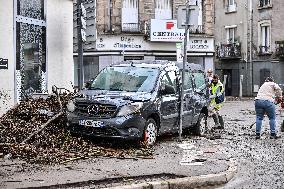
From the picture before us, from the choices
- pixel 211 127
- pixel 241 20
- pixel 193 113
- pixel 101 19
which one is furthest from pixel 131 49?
pixel 193 113

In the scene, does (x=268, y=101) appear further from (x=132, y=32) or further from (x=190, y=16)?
(x=132, y=32)

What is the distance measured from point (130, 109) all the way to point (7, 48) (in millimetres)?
4201

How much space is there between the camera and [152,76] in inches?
485

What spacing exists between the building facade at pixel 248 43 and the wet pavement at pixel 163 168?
1250 inches

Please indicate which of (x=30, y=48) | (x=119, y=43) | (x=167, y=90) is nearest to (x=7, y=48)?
(x=30, y=48)

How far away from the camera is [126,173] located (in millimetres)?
8422

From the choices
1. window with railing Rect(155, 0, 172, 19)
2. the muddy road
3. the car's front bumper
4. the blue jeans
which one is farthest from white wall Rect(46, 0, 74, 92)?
window with railing Rect(155, 0, 172, 19)

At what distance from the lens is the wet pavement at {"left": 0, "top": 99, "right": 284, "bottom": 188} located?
7785 millimetres

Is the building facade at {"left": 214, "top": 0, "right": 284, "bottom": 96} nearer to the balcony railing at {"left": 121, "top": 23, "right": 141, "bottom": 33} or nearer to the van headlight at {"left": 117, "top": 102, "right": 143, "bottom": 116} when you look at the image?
the balcony railing at {"left": 121, "top": 23, "right": 141, "bottom": 33}

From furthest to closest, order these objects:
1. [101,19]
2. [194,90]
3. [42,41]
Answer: [101,19], [42,41], [194,90]

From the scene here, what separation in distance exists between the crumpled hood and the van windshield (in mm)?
339

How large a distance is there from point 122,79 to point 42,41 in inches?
159

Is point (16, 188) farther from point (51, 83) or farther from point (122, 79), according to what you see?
point (51, 83)

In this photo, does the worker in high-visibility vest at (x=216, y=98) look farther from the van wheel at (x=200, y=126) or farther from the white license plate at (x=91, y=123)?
the white license plate at (x=91, y=123)
